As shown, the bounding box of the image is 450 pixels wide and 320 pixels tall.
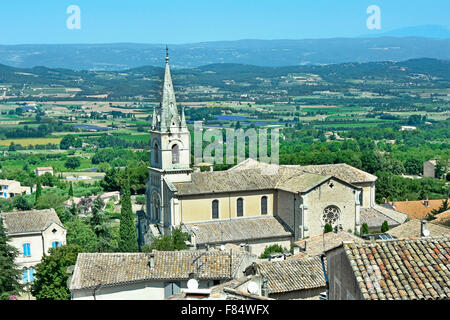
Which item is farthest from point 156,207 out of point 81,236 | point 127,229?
point 81,236

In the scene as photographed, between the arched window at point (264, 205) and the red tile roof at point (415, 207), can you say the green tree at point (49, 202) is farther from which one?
the red tile roof at point (415, 207)

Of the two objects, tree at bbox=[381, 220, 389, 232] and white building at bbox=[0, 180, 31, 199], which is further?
white building at bbox=[0, 180, 31, 199]

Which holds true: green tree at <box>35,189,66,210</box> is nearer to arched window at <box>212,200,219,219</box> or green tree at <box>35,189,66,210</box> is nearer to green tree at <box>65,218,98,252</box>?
green tree at <box>65,218,98,252</box>

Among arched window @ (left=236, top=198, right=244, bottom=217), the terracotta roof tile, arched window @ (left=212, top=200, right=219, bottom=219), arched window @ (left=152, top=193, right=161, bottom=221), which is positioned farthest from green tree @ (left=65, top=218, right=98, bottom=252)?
the terracotta roof tile

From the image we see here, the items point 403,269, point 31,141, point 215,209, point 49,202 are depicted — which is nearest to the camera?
point 403,269

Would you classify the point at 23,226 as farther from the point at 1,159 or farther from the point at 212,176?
the point at 1,159

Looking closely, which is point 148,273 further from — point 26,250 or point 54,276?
point 26,250
